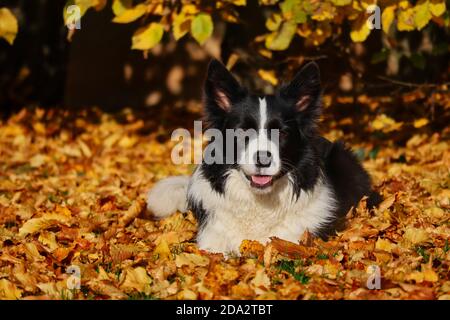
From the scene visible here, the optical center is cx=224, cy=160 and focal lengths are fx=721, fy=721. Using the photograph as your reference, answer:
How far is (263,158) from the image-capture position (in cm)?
456

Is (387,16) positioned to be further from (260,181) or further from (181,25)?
(260,181)

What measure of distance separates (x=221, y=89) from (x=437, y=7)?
2.19m

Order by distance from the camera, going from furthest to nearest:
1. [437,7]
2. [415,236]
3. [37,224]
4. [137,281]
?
[437,7] < [37,224] < [415,236] < [137,281]

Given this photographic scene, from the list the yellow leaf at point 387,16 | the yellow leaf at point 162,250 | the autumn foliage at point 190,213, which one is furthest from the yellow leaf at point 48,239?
the yellow leaf at point 387,16

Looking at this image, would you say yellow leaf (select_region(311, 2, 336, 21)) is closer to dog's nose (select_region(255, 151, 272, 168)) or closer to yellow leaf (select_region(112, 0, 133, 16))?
yellow leaf (select_region(112, 0, 133, 16))

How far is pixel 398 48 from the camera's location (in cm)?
1052

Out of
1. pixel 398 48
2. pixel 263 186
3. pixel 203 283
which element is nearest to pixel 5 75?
pixel 398 48

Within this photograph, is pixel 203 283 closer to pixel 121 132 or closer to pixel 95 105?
pixel 121 132

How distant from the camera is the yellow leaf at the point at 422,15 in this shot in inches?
235

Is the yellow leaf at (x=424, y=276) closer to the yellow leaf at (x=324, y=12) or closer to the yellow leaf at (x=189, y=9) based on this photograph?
the yellow leaf at (x=324, y=12)

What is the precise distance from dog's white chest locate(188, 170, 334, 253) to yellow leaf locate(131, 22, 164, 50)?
1.72 metres

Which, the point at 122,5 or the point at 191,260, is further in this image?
the point at 122,5

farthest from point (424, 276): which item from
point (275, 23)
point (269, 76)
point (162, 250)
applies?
point (269, 76)

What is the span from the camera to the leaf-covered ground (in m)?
3.83
